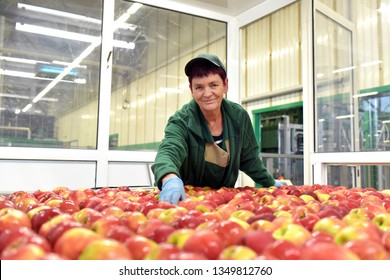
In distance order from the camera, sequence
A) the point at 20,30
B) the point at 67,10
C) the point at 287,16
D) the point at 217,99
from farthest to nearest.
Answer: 1. the point at 287,16
2. the point at 67,10
3. the point at 20,30
4. the point at 217,99

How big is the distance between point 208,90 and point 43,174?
225cm

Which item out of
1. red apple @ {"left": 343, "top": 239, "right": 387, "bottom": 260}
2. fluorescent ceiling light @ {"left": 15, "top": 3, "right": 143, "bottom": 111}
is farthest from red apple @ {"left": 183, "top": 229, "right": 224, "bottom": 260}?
fluorescent ceiling light @ {"left": 15, "top": 3, "right": 143, "bottom": 111}

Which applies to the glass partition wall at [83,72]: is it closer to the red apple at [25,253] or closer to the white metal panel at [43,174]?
the white metal panel at [43,174]

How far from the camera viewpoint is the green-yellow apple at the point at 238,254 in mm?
584

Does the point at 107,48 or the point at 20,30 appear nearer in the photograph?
the point at 20,30

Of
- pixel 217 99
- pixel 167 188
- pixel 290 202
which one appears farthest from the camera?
pixel 217 99

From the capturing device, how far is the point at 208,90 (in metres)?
1.95

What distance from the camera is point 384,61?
3240mm

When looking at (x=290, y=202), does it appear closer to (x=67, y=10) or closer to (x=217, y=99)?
(x=217, y=99)

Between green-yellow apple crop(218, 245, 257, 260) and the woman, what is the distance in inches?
43.4

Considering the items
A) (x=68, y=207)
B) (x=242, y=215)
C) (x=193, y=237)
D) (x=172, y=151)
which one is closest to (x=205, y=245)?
(x=193, y=237)

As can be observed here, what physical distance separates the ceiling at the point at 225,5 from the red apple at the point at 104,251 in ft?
13.6
